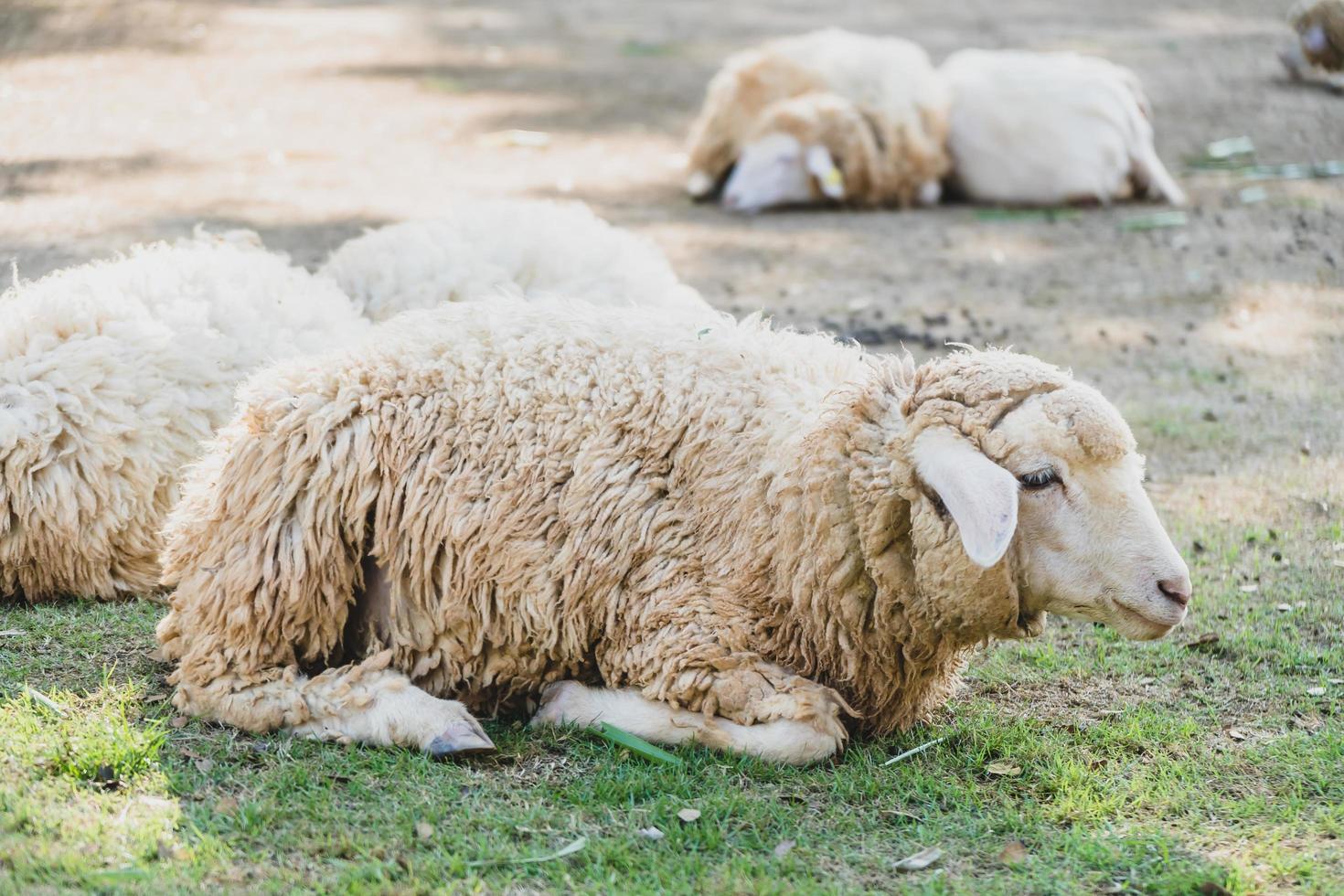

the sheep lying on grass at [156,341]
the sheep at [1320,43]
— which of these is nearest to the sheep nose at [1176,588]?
the sheep lying on grass at [156,341]

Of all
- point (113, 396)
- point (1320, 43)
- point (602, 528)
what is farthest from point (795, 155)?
point (602, 528)

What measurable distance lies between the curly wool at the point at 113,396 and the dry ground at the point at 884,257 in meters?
0.23

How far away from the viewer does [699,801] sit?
3525 mm

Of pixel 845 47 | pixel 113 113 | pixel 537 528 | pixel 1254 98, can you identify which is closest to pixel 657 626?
pixel 537 528

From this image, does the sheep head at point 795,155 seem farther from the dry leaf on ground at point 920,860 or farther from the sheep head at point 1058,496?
the dry leaf on ground at point 920,860

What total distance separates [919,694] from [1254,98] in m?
9.47

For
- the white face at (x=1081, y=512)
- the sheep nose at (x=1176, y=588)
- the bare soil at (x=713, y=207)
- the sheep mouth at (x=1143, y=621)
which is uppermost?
the white face at (x=1081, y=512)

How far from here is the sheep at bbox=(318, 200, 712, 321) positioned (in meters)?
5.57

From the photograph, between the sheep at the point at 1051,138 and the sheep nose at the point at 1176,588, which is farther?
the sheep at the point at 1051,138

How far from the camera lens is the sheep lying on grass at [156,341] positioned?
4.59m

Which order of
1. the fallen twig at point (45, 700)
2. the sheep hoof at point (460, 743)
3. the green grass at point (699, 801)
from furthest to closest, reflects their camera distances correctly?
the fallen twig at point (45, 700) < the sheep hoof at point (460, 743) < the green grass at point (699, 801)

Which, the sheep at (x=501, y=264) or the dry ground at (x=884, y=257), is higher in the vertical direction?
the sheep at (x=501, y=264)

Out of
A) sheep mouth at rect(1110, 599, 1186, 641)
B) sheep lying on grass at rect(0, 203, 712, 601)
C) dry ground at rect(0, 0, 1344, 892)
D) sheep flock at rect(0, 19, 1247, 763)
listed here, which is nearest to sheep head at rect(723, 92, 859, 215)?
dry ground at rect(0, 0, 1344, 892)

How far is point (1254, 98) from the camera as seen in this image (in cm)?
1193
